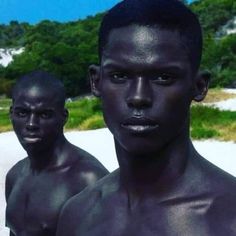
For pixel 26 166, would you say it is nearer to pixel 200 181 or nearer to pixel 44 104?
pixel 44 104

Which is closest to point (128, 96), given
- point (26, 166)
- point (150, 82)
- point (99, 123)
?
point (150, 82)

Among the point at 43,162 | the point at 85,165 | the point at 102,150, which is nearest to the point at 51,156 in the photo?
the point at 43,162

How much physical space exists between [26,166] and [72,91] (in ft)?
112

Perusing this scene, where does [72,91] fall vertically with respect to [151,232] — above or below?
below

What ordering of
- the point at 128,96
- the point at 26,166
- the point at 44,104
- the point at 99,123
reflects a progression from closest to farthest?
the point at 128,96 → the point at 44,104 → the point at 26,166 → the point at 99,123

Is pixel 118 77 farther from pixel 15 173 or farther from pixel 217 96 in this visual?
pixel 217 96

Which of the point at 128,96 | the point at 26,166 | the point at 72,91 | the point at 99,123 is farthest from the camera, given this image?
the point at 72,91

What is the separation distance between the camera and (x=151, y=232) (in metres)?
2.00

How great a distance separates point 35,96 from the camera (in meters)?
3.40

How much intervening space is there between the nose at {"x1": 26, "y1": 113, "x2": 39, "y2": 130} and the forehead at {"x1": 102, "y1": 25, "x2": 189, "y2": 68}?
4.69 feet

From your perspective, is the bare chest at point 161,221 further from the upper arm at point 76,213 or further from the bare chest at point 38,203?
the bare chest at point 38,203

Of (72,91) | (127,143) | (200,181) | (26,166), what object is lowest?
(72,91)

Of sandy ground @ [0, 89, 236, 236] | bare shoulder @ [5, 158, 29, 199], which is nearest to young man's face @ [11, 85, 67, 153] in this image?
bare shoulder @ [5, 158, 29, 199]

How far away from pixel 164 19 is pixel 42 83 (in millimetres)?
1637
